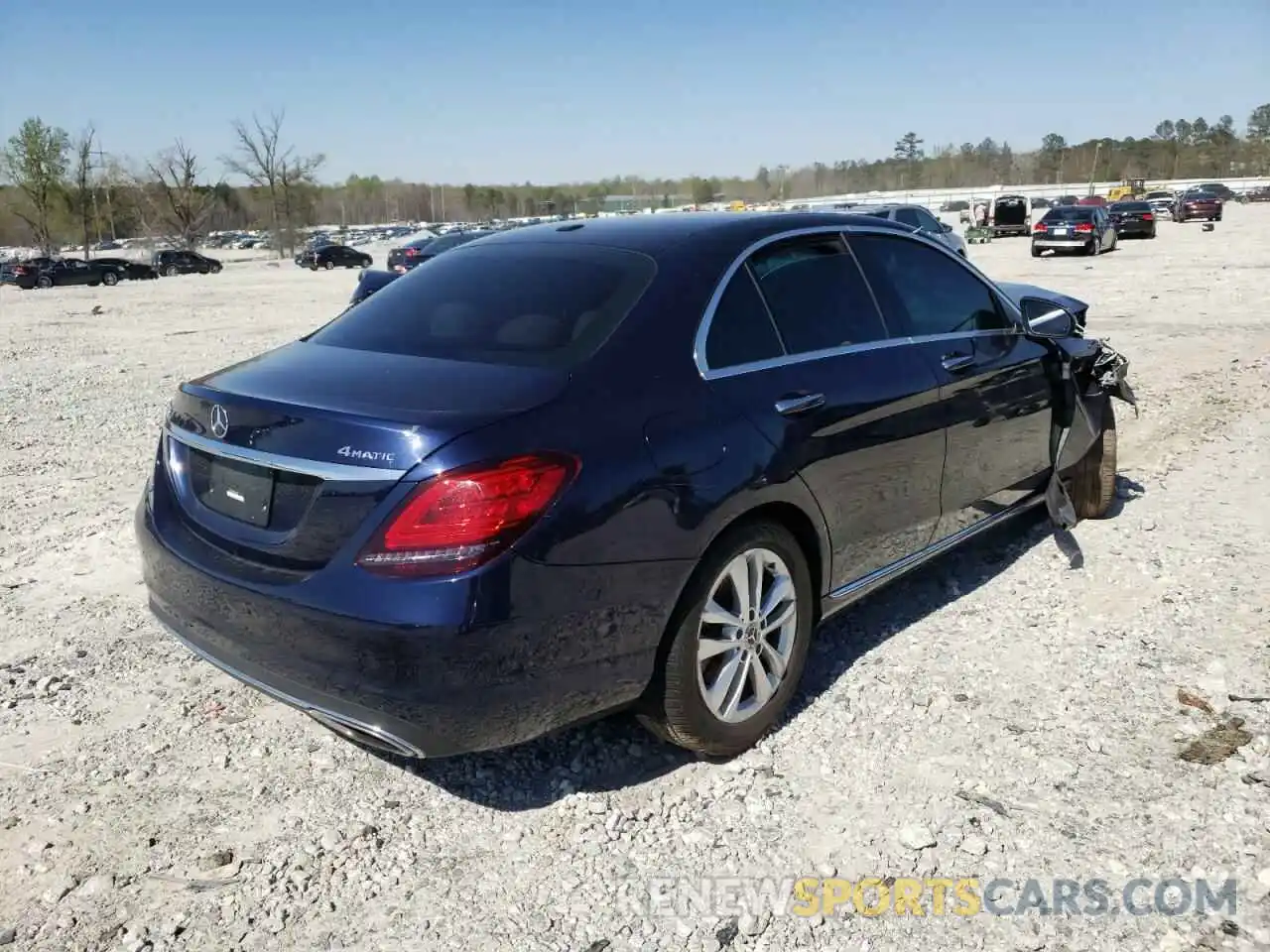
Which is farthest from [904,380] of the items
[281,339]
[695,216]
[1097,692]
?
[281,339]

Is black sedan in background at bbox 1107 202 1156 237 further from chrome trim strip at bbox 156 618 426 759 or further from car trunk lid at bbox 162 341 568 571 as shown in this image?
chrome trim strip at bbox 156 618 426 759

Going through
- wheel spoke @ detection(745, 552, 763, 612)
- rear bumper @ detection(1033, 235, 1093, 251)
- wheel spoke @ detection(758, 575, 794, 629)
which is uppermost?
rear bumper @ detection(1033, 235, 1093, 251)

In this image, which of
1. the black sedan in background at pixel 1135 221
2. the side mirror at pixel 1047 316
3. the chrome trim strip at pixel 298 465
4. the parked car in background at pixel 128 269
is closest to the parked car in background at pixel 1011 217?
the black sedan in background at pixel 1135 221

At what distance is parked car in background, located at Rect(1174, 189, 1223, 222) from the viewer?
169 ft

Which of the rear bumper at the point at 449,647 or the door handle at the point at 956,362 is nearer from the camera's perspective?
the rear bumper at the point at 449,647

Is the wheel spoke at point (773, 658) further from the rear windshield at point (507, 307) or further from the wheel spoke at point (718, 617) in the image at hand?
the rear windshield at point (507, 307)

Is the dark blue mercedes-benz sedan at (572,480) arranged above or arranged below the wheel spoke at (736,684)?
above

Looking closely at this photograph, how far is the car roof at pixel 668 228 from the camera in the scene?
3.44 meters

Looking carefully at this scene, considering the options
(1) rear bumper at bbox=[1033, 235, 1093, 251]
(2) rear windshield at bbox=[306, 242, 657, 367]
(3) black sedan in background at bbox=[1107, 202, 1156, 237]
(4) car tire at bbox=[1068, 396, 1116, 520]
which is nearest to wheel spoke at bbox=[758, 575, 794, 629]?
(2) rear windshield at bbox=[306, 242, 657, 367]

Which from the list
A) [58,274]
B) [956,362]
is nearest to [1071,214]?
[956,362]

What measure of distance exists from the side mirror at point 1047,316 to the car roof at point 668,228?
43.0 inches

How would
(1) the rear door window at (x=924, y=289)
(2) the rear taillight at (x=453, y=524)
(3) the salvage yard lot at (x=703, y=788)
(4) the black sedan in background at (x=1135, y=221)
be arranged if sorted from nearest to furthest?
(2) the rear taillight at (x=453, y=524) < (3) the salvage yard lot at (x=703, y=788) < (1) the rear door window at (x=924, y=289) < (4) the black sedan in background at (x=1135, y=221)

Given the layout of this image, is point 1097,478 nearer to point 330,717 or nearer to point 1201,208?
point 330,717

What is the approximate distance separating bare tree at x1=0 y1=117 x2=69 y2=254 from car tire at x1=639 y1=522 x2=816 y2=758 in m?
83.6
